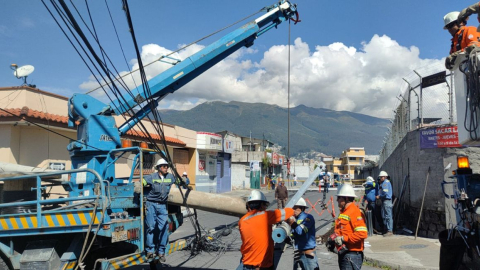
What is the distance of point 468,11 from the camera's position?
5.16 metres

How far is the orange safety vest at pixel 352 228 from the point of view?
15.5 feet

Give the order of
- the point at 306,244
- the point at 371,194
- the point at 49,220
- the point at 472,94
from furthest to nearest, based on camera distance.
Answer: the point at 371,194, the point at 49,220, the point at 306,244, the point at 472,94

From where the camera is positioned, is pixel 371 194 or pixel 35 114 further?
pixel 35 114

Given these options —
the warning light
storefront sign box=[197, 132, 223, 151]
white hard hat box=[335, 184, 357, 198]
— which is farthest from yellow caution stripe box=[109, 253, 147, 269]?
storefront sign box=[197, 132, 223, 151]

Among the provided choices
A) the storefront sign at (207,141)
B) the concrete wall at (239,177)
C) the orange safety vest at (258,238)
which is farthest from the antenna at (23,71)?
the concrete wall at (239,177)

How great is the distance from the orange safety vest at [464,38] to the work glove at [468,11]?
180 mm

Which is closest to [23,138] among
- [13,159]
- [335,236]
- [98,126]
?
[13,159]

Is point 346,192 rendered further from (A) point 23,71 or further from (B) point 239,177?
(B) point 239,177

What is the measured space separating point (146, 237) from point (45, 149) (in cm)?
884

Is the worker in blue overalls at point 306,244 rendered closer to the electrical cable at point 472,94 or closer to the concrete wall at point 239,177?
the electrical cable at point 472,94

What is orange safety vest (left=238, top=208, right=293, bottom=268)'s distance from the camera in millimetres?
4539

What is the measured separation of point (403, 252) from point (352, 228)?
4660 mm

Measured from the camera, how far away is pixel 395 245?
9.48 meters

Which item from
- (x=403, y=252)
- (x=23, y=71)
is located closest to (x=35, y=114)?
(x=23, y=71)
